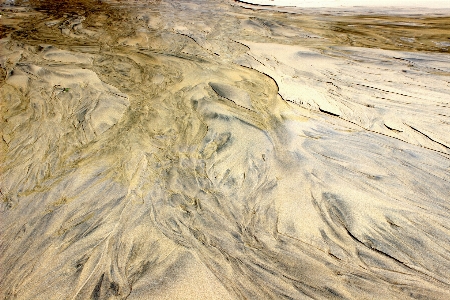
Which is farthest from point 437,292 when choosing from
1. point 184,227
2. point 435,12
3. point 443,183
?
point 435,12

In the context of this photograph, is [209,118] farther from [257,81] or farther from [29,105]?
[29,105]

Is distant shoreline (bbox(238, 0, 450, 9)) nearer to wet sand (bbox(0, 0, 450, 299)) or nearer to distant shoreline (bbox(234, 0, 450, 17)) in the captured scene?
distant shoreline (bbox(234, 0, 450, 17))

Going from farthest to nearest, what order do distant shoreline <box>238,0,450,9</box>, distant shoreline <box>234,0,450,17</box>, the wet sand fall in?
distant shoreline <box>238,0,450,9</box> < distant shoreline <box>234,0,450,17</box> < the wet sand

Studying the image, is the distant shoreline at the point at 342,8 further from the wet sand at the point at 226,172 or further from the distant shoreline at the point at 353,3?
the wet sand at the point at 226,172

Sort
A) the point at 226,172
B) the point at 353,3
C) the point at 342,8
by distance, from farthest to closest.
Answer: the point at 353,3 < the point at 342,8 < the point at 226,172

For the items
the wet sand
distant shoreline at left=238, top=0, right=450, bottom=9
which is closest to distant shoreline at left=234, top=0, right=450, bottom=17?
distant shoreline at left=238, top=0, right=450, bottom=9

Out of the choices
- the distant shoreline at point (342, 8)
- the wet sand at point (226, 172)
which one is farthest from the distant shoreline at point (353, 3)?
the wet sand at point (226, 172)

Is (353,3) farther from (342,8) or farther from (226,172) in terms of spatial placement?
(226,172)

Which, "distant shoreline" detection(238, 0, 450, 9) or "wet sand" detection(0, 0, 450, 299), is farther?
"distant shoreline" detection(238, 0, 450, 9)

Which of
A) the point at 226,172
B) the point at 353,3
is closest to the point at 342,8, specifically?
the point at 353,3
